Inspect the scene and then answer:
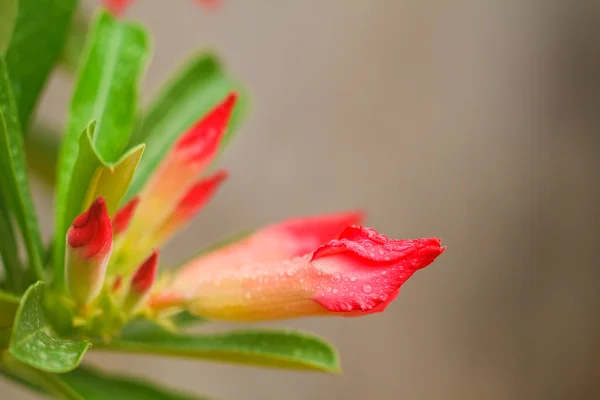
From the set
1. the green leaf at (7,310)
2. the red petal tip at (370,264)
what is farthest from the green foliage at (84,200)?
the red petal tip at (370,264)

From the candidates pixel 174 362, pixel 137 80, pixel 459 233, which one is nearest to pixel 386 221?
pixel 459 233

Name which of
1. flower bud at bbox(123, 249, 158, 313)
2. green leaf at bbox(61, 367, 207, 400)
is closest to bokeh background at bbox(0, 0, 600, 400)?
green leaf at bbox(61, 367, 207, 400)

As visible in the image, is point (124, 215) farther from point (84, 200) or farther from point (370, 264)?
point (370, 264)

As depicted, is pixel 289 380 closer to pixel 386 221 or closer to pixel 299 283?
pixel 386 221

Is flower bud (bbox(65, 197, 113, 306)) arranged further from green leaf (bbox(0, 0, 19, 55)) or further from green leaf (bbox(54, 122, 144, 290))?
green leaf (bbox(0, 0, 19, 55))

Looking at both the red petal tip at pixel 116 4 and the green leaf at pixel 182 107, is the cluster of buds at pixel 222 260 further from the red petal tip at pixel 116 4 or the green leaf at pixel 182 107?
the red petal tip at pixel 116 4

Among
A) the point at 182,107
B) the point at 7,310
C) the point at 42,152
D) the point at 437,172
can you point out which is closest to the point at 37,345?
the point at 7,310
